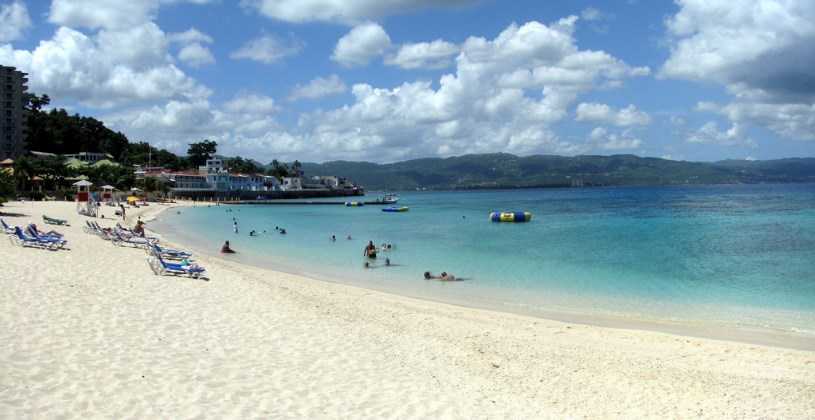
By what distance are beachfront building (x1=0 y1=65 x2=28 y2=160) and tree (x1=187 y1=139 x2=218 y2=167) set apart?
5370cm

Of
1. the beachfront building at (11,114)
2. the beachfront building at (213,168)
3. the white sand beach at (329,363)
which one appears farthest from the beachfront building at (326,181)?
the white sand beach at (329,363)

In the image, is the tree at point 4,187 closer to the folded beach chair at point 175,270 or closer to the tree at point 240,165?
the folded beach chair at point 175,270

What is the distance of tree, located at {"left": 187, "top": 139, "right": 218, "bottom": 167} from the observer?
155 meters

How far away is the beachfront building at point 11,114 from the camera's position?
320 ft

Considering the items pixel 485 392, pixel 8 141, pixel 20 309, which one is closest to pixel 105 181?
pixel 8 141

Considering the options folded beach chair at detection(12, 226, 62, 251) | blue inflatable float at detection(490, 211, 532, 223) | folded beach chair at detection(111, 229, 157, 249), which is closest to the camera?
folded beach chair at detection(12, 226, 62, 251)

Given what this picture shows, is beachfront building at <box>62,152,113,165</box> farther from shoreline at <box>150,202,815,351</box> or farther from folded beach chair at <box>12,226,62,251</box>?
shoreline at <box>150,202,815,351</box>

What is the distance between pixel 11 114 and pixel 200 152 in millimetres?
58176

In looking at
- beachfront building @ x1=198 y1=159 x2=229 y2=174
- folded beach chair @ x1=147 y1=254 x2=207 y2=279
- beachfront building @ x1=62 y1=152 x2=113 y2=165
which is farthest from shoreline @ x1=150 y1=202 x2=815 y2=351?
beachfront building @ x1=198 y1=159 x2=229 y2=174

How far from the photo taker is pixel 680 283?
21531mm

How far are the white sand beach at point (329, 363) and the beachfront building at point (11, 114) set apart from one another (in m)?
103

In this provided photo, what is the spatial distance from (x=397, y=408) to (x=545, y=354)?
4.65 meters

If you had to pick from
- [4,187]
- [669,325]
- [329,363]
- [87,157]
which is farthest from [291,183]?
[329,363]

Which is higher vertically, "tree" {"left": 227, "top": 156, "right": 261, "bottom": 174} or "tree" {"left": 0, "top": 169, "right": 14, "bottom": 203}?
"tree" {"left": 227, "top": 156, "right": 261, "bottom": 174}
